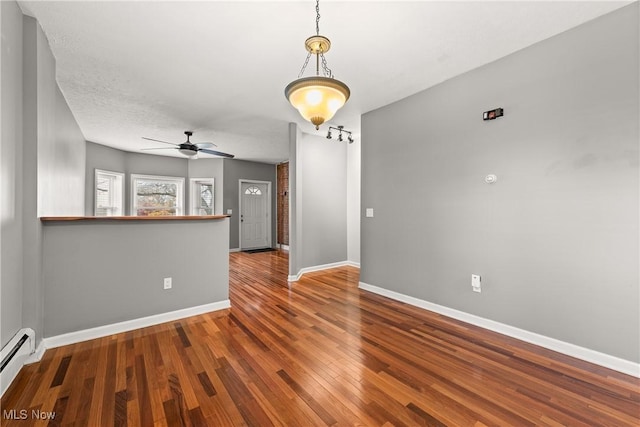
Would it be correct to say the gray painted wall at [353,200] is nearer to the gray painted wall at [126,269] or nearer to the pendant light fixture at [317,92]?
the gray painted wall at [126,269]

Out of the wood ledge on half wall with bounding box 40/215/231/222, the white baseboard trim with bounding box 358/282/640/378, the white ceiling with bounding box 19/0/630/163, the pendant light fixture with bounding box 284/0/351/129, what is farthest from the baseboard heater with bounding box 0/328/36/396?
the white baseboard trim with bounding box 358/282/640/378

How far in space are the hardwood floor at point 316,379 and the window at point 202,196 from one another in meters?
5.34

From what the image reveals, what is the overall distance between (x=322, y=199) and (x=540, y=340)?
373cm

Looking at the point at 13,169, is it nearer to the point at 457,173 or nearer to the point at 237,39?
the point at 237,39

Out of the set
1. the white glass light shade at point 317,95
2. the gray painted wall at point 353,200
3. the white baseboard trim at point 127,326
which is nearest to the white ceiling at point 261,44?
the white glass light shade at point 317,95

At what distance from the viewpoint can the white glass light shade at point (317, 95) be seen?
172 centimetres

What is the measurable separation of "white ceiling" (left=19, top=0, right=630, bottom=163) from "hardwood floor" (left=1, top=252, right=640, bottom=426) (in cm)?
271

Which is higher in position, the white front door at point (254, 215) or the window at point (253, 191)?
the window at point (253, 191)

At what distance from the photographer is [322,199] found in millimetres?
5266

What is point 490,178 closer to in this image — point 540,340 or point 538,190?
point 538,190

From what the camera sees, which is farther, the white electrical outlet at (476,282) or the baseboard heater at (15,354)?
the white electrical outlet at (476,282)

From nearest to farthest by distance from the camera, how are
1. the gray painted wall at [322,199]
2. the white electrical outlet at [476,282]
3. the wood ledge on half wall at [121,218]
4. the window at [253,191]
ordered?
the wood ledge on half wall at [121,218] < the white electrical outlet at [476,282] < the gray painted wall at [322,199] < the window at [253,191]

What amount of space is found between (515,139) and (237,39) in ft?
9.00

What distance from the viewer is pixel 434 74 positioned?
296 cm
